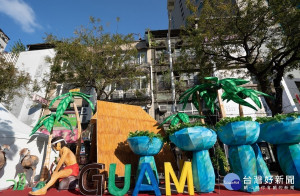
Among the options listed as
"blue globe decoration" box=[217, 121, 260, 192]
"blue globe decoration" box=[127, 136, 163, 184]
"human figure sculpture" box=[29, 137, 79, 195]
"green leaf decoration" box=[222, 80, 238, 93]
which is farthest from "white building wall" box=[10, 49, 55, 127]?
"blue globe decoration" box=[217, 121, 260, 192]

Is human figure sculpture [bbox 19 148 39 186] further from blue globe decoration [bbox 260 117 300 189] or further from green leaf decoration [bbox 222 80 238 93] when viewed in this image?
blue globe decoration [bbox 260 117 300 189]

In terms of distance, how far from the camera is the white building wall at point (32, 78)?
56.6 feet

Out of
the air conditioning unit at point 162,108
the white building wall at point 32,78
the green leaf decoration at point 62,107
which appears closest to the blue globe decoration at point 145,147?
the green leaf decoration at point 62,107

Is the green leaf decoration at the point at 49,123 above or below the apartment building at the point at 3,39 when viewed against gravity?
below

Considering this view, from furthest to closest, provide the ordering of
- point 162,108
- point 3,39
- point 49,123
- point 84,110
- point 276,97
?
1. point 3,39
2. point 84,110
3. point 162,108
4. point 276,97
5. point 49,123

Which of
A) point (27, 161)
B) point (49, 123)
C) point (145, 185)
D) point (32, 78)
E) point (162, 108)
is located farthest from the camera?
point (32, 78)

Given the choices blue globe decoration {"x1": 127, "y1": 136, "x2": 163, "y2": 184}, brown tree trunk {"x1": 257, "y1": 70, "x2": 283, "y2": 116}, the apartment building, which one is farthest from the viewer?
the apartment building

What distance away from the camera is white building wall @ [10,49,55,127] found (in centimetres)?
1725

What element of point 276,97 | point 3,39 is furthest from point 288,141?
point 3,39

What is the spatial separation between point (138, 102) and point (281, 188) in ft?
43.9

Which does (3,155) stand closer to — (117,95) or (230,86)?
(230,86)

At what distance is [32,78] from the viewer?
18.8 metres

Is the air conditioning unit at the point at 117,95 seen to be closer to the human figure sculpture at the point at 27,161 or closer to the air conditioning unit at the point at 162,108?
the air conditioning unit at the point at 162,108

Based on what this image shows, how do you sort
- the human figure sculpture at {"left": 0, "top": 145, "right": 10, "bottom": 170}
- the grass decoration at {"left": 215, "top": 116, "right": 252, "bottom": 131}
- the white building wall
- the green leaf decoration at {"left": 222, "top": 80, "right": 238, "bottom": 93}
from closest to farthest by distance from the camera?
the grass decoration at {"left": 215, "top": 116, "right": 252, "bottom": 131}
the green leaf decoration at {"left": 222, "top": 80, "right": 238, "bottom": 93}
the human figure sculpture at {"left": 0, "top": 145, "right": 10, "bottom": 170}
the white building wall
